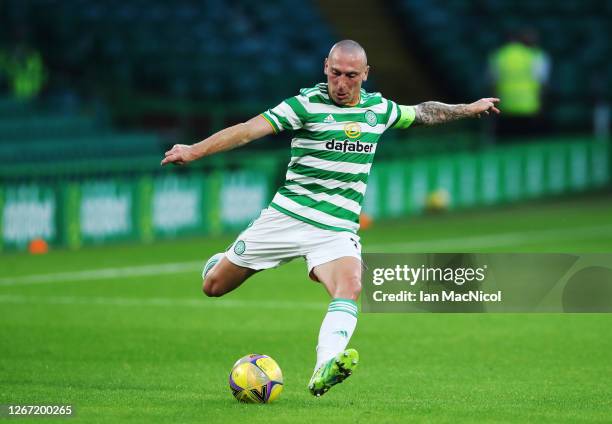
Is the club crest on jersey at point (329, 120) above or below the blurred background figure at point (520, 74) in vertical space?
below

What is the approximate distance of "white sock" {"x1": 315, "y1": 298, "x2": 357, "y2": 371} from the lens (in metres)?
8.16

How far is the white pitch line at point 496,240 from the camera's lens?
19750 mm

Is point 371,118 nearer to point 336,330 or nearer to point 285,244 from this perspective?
point 285,244

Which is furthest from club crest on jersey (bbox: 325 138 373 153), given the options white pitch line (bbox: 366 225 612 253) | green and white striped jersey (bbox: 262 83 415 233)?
white pitch line (bbox: 366 225 612 253)

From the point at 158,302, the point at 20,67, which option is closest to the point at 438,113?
the point at 158,302

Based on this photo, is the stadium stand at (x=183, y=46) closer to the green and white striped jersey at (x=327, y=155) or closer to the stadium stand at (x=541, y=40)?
the stadium stand at (x=541, y=40)

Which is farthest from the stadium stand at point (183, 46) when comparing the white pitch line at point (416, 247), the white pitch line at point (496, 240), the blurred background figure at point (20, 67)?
the white pitch line at point (416, 247)

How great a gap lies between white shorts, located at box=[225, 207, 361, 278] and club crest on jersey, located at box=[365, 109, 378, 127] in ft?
2.26

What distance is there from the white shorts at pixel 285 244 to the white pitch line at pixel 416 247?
7586 mm

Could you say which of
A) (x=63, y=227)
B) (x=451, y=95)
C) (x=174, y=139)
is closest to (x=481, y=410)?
(x=63, y=227)

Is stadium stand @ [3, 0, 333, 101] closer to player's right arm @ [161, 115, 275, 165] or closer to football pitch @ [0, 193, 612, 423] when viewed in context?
football pitch @ [0, 193, 612, 423]

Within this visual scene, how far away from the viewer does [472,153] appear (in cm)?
2612

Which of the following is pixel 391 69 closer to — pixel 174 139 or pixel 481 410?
pixel 174 139

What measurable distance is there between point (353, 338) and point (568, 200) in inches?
622
